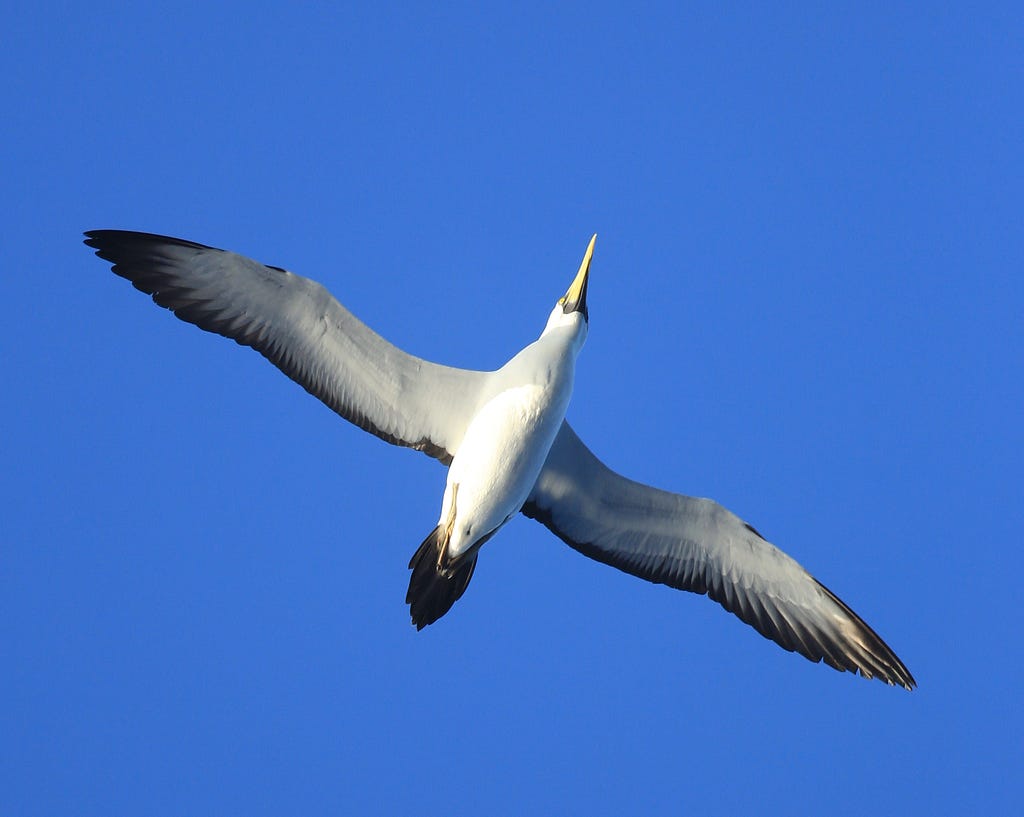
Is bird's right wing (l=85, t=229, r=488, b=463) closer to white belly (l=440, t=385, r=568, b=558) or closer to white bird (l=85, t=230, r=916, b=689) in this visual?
white bird (l=85, t=230, r=916, b=689)

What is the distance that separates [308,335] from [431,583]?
249 cm

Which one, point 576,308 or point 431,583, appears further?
point 576,308

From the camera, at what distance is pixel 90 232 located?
37.5ft

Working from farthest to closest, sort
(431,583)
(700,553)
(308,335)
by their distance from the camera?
(700,553), (308,335), (431,583)

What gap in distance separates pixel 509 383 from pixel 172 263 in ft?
10.1

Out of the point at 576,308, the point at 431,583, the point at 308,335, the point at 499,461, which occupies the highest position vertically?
the point at 576,308

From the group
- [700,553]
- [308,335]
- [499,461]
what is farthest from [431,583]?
[700,553]

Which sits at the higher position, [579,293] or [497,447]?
[579,293]

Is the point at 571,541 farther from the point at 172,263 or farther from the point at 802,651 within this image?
the point at 172,263

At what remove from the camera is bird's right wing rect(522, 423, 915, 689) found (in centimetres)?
1207

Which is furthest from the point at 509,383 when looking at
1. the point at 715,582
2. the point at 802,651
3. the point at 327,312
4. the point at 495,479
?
the point at 802,651

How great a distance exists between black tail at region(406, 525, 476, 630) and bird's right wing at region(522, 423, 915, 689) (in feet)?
5.48

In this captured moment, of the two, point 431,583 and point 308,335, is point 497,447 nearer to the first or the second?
point 431,583

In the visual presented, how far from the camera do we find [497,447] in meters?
11.1
